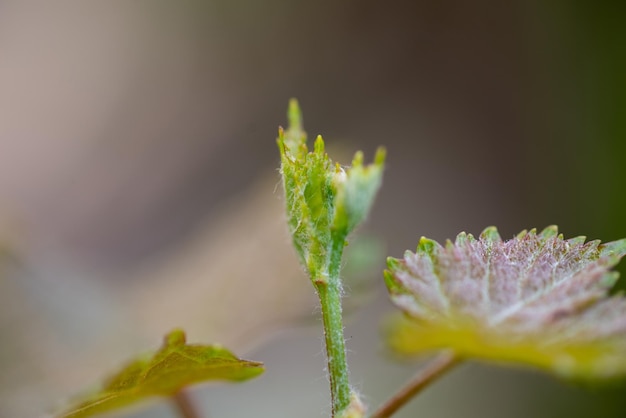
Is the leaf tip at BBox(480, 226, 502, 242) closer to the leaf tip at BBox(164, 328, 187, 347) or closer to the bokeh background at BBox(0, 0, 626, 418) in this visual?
the leaf tip at BBox(164, 328, 187, 347)

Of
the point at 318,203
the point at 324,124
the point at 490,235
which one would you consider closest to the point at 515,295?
the point at 490,235

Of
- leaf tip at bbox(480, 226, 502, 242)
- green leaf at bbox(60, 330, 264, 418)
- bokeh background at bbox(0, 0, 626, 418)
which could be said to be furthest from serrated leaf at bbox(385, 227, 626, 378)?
bokeh background at bbox(0, 0, 626, 418)

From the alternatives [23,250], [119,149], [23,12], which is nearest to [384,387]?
[23,250]

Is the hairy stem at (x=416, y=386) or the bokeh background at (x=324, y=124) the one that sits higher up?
the bokeh background at (x=324, y=124)

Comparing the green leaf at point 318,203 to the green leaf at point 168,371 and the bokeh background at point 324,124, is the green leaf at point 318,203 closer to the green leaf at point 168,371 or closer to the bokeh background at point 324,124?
the green leaf at point 168,371

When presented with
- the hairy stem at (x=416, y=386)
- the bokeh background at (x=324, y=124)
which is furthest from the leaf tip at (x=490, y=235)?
the bokeh background at (x=324, y=124)

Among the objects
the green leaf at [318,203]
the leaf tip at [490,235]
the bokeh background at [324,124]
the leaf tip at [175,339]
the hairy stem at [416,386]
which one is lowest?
the hairy stem at [416,386]

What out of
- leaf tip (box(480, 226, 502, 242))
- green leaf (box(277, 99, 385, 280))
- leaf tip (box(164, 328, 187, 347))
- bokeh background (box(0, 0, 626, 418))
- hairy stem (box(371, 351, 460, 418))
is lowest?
hairy stem (box(371, 351, 460, 418))
